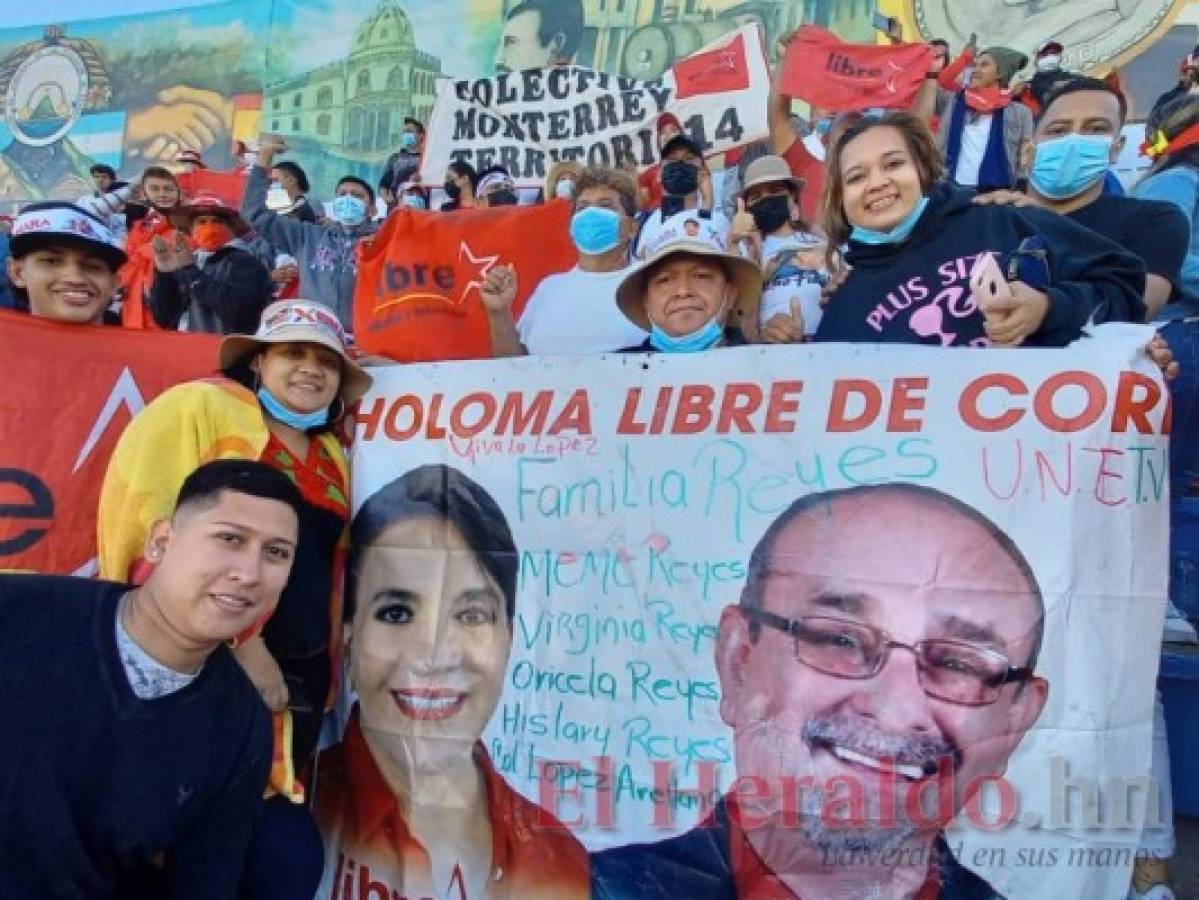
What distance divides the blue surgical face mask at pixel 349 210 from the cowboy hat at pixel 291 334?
301 centimetres

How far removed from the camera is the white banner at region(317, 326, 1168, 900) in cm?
232

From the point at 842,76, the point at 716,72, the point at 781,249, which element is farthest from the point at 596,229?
the point at 842,76

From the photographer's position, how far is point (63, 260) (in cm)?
299

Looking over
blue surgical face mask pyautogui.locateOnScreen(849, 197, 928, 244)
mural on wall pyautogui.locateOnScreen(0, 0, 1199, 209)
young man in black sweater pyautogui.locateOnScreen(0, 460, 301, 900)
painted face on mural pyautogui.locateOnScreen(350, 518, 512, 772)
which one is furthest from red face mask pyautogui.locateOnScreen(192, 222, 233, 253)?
mural on wall pyautogui.locateOnScreen(0, 0, 1199, 209)

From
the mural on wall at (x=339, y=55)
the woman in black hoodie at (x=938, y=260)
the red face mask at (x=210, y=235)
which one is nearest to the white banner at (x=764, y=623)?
the woman in black hoodie at (x=938, y=260)

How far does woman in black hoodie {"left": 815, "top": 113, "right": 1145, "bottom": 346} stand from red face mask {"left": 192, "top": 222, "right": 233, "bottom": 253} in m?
2.43

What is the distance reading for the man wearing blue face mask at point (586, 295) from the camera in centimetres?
351

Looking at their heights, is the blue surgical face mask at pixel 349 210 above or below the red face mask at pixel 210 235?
above

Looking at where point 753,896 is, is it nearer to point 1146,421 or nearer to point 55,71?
point 1146,421

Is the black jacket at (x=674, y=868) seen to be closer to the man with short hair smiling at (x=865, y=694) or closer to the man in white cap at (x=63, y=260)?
the man with short hair smiling at (x=865, y=694)

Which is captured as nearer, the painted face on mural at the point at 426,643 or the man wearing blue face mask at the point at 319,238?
the painted face on mural at the point at 426,643

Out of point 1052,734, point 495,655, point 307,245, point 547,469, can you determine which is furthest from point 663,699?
point 307,245

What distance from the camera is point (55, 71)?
21.4 meters

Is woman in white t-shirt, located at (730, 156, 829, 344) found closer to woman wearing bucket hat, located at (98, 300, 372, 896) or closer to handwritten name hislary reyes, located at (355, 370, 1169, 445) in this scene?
handwritten name hislary reyes, located at (355, 370, 1169, 445)
